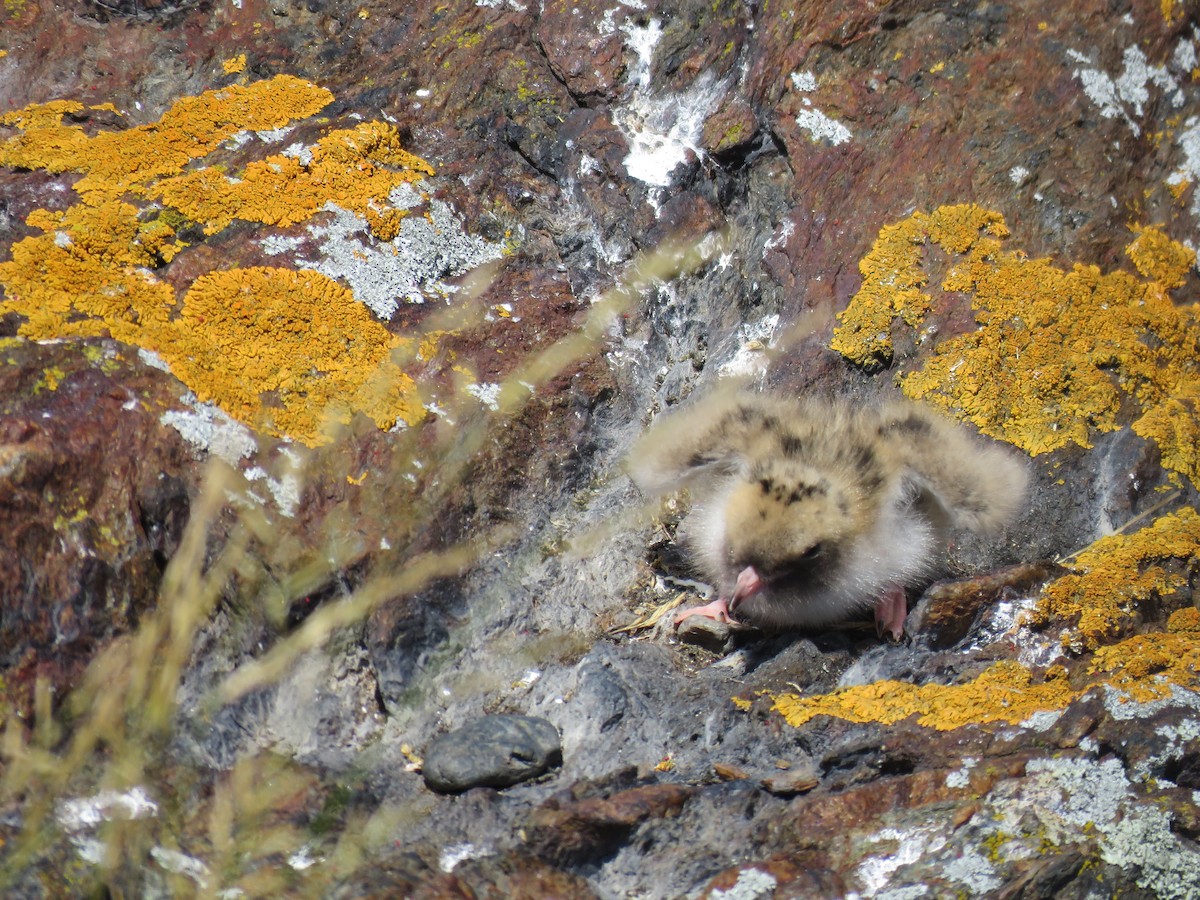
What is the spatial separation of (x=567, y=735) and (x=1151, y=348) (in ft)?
8.13

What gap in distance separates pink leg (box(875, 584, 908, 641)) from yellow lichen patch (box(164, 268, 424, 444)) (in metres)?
1.76

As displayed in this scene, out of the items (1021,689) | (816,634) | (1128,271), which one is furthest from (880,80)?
(1021,689)

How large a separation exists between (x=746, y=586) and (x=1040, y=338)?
1.41m

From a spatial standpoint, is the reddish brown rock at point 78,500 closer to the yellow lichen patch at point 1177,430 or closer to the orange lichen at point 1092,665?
the orange lichen at point 1092,665

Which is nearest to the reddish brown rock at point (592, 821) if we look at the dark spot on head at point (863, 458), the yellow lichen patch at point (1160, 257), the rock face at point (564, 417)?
the rock face at point (564, 417)

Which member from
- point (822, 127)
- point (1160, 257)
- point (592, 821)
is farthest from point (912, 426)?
point (592, 821)

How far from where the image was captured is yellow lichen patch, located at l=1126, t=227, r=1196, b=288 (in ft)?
13.3

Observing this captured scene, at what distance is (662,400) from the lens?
4.28 metres

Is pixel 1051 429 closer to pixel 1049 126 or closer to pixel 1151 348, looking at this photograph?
pixel 1151 348

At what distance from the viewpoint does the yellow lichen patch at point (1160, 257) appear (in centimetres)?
404

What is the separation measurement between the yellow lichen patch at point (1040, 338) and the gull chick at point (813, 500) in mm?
202

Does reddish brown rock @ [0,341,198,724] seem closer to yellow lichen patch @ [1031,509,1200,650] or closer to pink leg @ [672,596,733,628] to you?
pink leg @ [672,596,733,628]

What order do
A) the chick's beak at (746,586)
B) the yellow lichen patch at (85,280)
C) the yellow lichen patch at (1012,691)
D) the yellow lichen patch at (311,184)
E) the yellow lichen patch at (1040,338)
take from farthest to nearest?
the yellow lichen patch at (311,184) < the yellow lichen patch at (1040,338) < the chick's beak at (746,586) < the yellow lichen patch at (85,280) < the yellow lichen patch at (1012,691)

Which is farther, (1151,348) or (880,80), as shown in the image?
(880,80)
